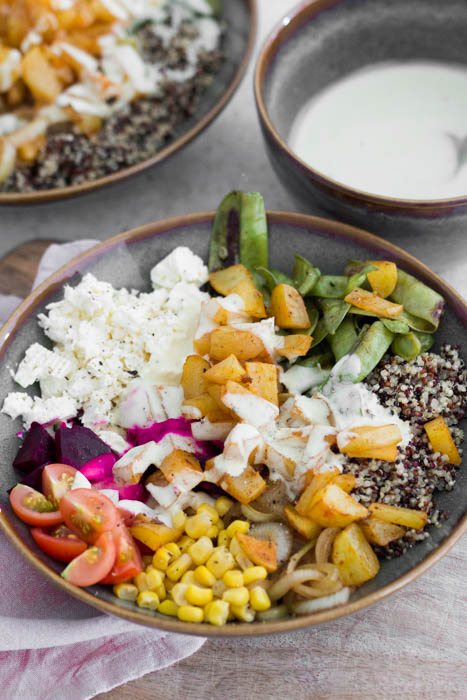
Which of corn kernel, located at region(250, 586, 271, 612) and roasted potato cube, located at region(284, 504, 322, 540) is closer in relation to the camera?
corn kernel, located at region(250, 586, 271, 612)

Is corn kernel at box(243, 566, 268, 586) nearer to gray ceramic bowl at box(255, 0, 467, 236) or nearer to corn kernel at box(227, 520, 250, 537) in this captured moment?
corn kernel at box(227, 520, 250, 537)

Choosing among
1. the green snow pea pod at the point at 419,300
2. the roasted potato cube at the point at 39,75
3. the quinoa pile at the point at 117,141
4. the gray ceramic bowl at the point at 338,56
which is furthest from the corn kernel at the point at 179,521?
the roasted potato cube at the point at 39,75

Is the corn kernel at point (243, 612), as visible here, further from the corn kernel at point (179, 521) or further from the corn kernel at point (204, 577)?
the corn kernel at point (179, 521)

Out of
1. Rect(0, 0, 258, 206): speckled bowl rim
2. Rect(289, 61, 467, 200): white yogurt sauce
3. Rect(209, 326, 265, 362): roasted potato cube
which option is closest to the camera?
Rect(209, 326, 265, 362): roasted potato cube

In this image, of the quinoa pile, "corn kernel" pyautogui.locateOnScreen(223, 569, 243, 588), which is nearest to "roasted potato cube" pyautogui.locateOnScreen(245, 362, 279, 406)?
"corn kernel" pyautogui.locateOnScreen(223, 569, 243, 588)

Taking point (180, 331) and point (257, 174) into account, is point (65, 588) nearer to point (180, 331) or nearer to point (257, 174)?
point (180, 331)

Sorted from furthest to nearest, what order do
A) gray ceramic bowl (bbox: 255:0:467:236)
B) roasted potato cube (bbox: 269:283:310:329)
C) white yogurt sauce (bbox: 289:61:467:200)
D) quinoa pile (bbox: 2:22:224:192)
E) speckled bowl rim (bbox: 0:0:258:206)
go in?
1. quinoa pile (bbox: 2:22:224:192)
2. speckled bowl rim (bbox: 0:0:258:206)
3. white yogurt sauce (bbox: 289:61:467:200)
4. gray ceramic bowl (bbox: 255:0:467:236)
5. roasted potato cube (bbox: 269:283:310:329)

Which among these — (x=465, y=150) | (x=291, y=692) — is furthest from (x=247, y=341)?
(x=465, y=150)
